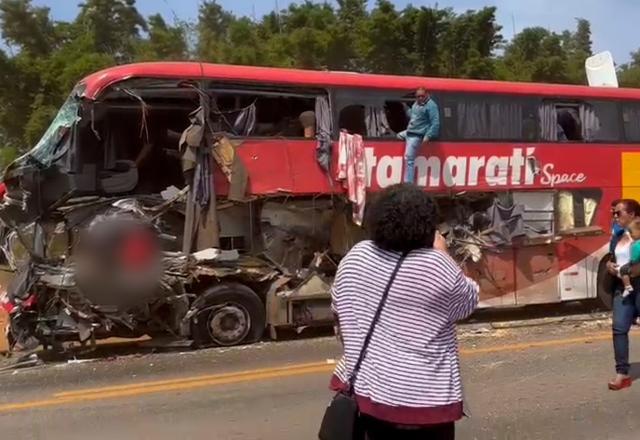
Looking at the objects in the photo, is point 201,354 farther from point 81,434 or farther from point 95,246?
point 81,434

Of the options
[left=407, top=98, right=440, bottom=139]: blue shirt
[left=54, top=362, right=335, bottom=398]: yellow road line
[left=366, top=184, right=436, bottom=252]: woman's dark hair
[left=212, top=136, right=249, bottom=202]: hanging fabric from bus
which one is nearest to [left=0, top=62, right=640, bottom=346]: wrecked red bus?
[left=212, top=136, right=249, bottom=202]: hanging fabric from bus

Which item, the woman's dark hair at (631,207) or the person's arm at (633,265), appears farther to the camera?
the woman's dark hair at (631,207)

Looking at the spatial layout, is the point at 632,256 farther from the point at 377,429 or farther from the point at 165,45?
the point at 165,45

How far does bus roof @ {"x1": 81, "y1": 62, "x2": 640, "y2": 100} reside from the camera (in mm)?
9227

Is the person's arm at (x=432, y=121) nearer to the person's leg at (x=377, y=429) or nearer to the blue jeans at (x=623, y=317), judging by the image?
the blue jeans at (x=623, y=317)

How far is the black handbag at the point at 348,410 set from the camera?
3.19m

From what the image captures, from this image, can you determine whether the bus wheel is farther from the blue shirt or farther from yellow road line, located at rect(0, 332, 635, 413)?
the blue shirt

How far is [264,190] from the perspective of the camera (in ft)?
32.3

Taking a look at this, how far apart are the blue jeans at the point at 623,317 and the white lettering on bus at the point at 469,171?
3919 millimetres

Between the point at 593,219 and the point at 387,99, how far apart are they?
148 inches

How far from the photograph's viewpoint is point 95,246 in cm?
904

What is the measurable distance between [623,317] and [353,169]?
4.30 m

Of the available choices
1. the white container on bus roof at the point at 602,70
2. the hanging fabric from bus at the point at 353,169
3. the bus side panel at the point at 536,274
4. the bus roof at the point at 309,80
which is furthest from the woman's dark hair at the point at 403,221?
the white container on bus roof at the point at 602,70

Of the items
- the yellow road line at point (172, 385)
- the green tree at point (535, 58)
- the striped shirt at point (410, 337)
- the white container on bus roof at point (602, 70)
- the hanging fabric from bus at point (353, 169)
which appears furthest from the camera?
the green tree at point (535, 58)
